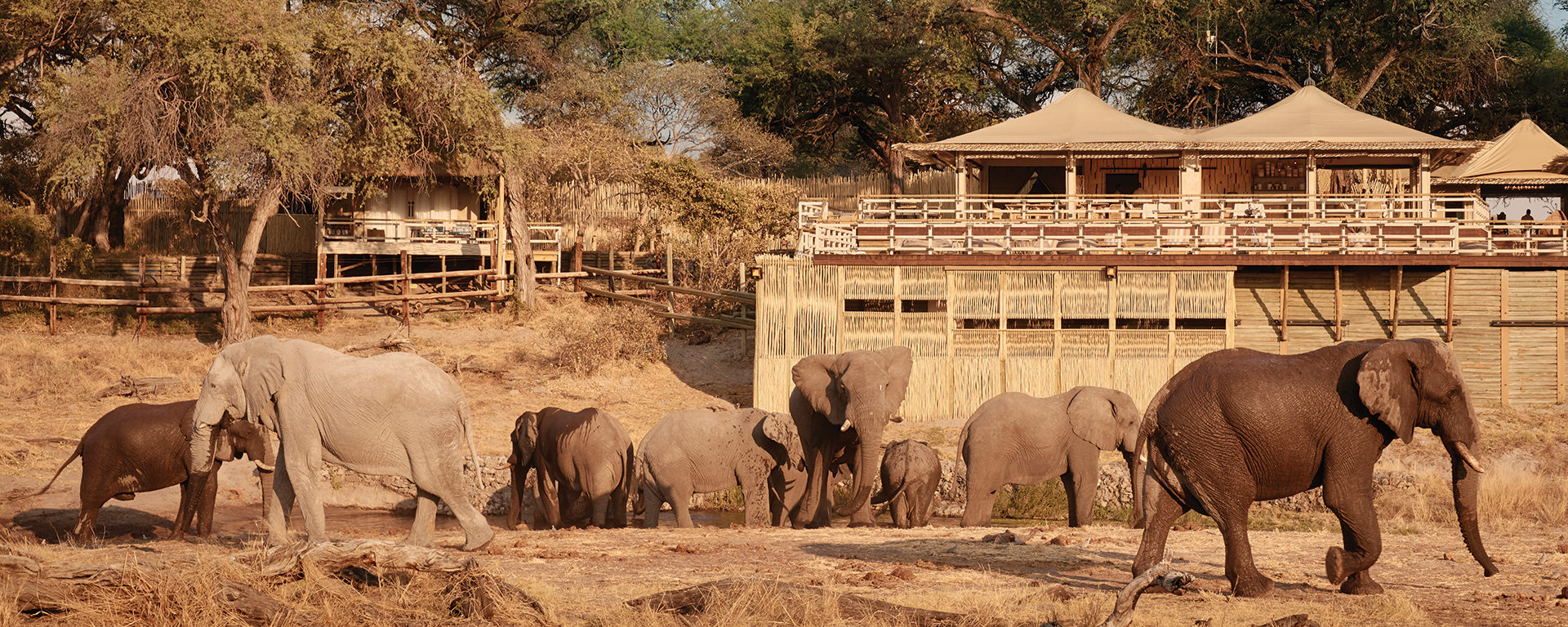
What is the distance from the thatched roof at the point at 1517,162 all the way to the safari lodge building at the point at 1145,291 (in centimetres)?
625

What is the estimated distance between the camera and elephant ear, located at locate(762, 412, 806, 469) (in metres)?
15.3

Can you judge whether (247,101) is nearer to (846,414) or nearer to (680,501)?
(680,501)

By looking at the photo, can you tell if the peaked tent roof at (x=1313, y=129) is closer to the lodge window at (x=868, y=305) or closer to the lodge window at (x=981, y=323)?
the lodge window at (x=981, y=323)

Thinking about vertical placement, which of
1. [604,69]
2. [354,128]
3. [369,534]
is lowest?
[369,534]

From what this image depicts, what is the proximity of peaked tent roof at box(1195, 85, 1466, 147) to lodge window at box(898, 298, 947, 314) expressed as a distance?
6798mm

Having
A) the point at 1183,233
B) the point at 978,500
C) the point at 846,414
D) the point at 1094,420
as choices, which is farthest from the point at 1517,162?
the point at 846,414

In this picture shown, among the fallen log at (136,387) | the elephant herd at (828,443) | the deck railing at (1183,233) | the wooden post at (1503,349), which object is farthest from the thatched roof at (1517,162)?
the fallen log at (136,387)

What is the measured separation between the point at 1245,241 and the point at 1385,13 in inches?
591

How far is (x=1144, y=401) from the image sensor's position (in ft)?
75.8

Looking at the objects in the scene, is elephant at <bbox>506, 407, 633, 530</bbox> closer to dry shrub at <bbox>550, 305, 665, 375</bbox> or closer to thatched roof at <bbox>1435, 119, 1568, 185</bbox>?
dry shrub at <bbox>550, 305, 665, 375</bbox>

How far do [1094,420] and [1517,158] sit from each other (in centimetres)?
2204

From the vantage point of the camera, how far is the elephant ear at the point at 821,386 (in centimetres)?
1555

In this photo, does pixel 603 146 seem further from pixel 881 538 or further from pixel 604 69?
pixel 881 538

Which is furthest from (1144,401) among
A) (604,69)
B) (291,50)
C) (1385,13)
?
(604,69)
